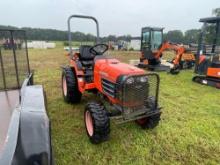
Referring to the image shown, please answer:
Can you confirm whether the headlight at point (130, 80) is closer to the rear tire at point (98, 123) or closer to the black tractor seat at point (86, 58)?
the rear tire at point (98, 123)

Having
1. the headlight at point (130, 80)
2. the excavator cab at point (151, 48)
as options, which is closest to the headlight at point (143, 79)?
the headlight at point (130, 80)

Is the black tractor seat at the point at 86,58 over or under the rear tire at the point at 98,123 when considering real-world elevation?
over

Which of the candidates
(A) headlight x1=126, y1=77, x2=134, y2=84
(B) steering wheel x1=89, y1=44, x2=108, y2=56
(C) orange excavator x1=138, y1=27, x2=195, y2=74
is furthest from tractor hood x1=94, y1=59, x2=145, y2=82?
(C) orange excavator x1=138, y1=27, x2=195, y2=74

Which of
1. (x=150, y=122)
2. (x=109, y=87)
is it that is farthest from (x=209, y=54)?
(x=109, y=87)

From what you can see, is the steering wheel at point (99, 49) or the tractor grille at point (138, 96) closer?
the tractor grille at point (138, 96)

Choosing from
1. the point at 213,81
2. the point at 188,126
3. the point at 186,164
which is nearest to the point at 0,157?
the point at 186,164

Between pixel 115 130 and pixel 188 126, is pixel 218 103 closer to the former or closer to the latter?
pixel 188 126

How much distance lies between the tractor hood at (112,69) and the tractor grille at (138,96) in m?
0.17

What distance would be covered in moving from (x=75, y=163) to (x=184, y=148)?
1.50m

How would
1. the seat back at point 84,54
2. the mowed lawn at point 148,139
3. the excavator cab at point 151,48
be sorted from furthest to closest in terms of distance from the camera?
the excavator cab at point 151,48 → the seat back at point 84,54 → the mowed lawn at point 148,139

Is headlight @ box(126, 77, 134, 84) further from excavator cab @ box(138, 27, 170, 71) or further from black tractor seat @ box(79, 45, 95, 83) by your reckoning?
excavator cab @ box(138, 27, 170, 71)

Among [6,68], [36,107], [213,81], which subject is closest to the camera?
[36,107]

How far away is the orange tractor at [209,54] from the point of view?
6039mm

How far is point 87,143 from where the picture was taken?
111 inches
